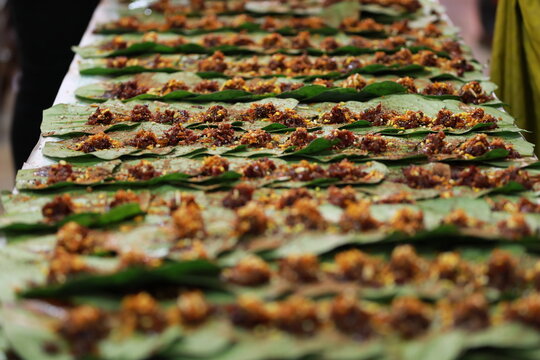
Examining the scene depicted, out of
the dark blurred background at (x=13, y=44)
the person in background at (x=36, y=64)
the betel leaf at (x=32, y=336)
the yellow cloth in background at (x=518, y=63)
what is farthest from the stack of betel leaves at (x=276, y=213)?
the dark blurred background at (x=13, y=44)

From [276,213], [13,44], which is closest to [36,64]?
[13,44]

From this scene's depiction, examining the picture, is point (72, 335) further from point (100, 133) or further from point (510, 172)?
point (510, 172)

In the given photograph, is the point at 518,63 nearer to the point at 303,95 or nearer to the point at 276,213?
the point at 303,95

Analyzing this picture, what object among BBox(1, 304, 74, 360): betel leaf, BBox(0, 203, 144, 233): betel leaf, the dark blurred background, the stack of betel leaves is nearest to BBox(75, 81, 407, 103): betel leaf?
the stack of betel leaves

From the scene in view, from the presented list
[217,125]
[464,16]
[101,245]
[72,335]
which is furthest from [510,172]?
[464,16]

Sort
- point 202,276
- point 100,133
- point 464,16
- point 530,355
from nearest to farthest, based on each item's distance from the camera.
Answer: point 530,355 < point 202,276 < point 100,133 < point 464,16

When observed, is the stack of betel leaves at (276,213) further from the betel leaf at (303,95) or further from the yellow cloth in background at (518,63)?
the yellow cloth in background at (518,63)

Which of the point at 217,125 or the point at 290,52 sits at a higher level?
the point at 290,52
